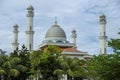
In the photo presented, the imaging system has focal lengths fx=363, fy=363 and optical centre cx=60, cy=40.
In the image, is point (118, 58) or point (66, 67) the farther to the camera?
point (66, 67)

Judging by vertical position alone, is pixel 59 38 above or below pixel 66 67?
above

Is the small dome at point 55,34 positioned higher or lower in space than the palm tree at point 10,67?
higher

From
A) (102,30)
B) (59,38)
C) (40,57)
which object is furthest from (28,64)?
(102,30)

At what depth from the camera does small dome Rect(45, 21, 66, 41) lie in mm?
65562

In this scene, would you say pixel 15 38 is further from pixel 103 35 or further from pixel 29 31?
pixel 103 35

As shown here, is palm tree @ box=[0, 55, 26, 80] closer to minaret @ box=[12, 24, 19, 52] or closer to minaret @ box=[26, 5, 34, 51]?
minaret @ box=[26, 5, 34, 51]

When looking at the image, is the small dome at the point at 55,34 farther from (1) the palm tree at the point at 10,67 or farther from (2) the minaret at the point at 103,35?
(1) the palm tree at the point at 10,67

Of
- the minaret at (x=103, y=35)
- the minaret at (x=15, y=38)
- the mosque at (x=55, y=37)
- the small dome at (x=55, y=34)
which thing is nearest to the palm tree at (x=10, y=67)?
the mosque at (x=55, y=37)

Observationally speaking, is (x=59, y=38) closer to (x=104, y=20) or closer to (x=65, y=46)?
(x=65, y=46)

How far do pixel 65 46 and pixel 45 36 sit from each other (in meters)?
4.56

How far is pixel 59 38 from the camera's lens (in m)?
65.4

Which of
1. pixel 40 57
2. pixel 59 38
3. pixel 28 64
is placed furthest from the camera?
pixel 59 38

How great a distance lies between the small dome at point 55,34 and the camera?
6556 centimetres

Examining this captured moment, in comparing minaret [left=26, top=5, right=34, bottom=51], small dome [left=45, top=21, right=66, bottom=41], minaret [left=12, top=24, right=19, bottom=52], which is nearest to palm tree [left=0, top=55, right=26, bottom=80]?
minaret [left=26, top=5, right=34, bottom=51]
